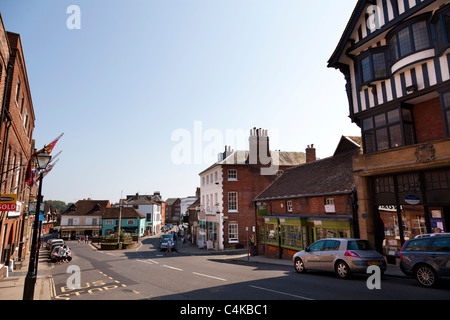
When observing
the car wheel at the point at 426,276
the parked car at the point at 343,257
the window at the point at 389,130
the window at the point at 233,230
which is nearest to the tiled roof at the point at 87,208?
the window at the point at 233,230

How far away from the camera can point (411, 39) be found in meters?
13.2

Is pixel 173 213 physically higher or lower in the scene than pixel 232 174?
lower

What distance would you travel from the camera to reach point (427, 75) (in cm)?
1288

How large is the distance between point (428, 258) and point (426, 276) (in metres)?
0.65

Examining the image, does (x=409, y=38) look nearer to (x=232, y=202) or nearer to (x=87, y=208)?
(x=232, y=202)

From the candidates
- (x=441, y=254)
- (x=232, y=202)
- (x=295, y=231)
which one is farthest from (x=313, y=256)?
(x=232, y=202)

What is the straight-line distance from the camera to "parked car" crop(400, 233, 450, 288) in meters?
8.72

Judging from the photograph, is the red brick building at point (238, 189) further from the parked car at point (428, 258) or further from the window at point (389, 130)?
the parked car at point (428, 258)

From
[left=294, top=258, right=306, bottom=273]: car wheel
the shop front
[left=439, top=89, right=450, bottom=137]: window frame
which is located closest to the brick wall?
[left=439, top=89, right=450, bottom=137]: window frame

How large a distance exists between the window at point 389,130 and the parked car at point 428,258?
613cm

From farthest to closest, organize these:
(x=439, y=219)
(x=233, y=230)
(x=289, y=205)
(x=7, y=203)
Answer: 1. (x=233, y=230)
2. (x=289, y=205)
3. (x=439, y=219)
4. (x=7, y=203)

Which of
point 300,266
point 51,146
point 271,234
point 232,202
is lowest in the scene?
point 300,266
